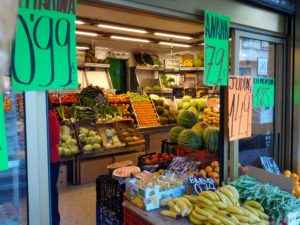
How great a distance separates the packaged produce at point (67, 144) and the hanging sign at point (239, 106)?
3031 millimetres

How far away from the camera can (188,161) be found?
2.95m

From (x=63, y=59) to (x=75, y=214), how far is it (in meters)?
2.83

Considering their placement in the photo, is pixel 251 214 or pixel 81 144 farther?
pixel 81 144

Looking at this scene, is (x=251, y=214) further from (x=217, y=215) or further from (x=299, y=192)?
(x=299, y=192)

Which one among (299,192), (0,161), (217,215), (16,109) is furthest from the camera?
(299,192)

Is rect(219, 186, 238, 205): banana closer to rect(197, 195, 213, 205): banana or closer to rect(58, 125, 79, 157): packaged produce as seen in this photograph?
rect(197, 195, 213, 205): banana

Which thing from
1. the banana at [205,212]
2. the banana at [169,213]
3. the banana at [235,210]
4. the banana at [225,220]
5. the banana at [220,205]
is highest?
the banana at [220,205]

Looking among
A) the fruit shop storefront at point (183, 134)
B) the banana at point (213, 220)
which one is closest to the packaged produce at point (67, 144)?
the fruit shop storefront at point (183, 134)

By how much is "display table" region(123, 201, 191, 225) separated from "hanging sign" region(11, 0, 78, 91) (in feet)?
2.72

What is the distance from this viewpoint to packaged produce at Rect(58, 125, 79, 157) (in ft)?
15.8

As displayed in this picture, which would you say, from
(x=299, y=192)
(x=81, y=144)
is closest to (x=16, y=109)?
(x=299, y=192)

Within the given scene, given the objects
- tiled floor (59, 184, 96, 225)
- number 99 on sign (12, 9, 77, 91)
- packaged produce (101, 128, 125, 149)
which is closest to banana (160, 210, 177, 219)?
number 99 on sign (12, 9, 77, 91)

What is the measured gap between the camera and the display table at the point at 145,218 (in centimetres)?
173

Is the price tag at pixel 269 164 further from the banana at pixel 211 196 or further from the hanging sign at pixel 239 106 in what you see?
the banana at pixel 211 196
